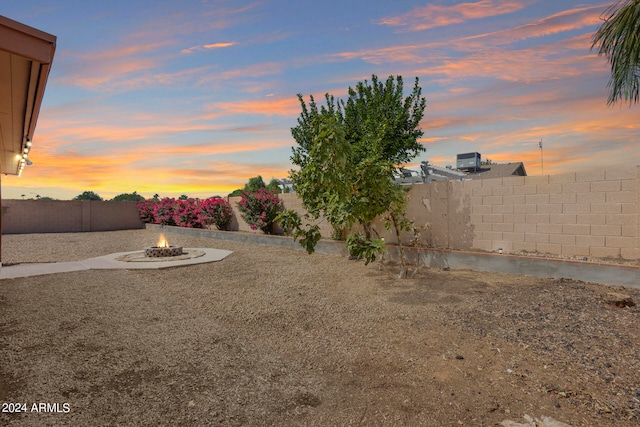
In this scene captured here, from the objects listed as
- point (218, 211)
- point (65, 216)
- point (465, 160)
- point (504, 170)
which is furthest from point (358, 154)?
point (465, 160)

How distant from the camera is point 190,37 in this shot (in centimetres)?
948

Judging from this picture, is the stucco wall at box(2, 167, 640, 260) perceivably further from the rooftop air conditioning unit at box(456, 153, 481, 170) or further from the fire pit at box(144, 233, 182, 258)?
the rooftop air conditioning unit at box(456, 153, 481, 170)

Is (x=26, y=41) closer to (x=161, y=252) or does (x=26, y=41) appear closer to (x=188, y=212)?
(x=161, y=252)

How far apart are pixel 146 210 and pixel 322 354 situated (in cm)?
2433

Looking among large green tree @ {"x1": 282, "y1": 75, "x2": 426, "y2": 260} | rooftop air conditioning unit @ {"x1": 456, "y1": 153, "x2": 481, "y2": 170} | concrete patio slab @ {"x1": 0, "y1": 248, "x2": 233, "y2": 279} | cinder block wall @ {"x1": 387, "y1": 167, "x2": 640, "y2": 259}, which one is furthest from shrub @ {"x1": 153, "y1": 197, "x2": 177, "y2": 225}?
rooftop air conditioning unit @ {"x1": 456, "y1": 153, "x2": 481, "y2": 170}

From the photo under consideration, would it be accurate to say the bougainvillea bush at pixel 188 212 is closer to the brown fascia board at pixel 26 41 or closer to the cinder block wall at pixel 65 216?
the cinder block wall at pixel 65 216

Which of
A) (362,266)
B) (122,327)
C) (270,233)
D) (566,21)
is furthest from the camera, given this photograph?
(270,233)

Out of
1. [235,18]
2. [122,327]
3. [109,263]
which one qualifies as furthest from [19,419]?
[235,18]

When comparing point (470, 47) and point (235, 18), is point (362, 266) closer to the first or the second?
point (470, 47)

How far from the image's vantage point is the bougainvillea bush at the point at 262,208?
14750mm

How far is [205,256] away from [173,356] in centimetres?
707

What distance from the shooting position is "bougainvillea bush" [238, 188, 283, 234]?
14.8 meters

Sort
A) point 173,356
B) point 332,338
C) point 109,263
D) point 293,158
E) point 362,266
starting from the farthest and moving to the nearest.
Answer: point 293,158, point 109,263, point 362,266, point 332,338, point 173,356

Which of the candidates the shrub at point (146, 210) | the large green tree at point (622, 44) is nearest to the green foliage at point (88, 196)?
the shrub at point (146, 210)
